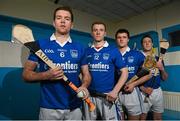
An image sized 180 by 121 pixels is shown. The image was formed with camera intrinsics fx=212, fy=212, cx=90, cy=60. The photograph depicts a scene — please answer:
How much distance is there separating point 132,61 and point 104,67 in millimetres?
578

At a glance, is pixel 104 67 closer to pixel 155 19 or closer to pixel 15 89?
pixel 15 89

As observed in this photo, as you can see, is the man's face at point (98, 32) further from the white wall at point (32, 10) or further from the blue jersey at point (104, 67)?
the white wall at point (32, 10)

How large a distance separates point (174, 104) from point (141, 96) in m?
1.15

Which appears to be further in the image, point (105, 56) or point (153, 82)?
point (153, 82)

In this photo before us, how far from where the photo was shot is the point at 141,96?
232 cm

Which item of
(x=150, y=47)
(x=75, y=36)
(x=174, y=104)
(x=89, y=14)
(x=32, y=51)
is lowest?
(x=174, y=104)

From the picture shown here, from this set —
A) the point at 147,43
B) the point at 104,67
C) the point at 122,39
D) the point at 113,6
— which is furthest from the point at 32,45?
the point at 113,6

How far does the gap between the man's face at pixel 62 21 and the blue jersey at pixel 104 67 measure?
0.42 metres

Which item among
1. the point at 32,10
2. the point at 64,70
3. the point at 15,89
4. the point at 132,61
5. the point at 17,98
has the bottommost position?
the point at 17,98

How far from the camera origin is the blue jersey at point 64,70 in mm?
1410

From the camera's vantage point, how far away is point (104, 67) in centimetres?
176

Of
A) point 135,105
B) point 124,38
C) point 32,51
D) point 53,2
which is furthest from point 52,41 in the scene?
point 53,2

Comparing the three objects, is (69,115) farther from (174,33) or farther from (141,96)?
(174,33)

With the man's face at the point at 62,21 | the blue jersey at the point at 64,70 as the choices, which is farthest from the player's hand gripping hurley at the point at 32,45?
the man's face at the point at 62,21
